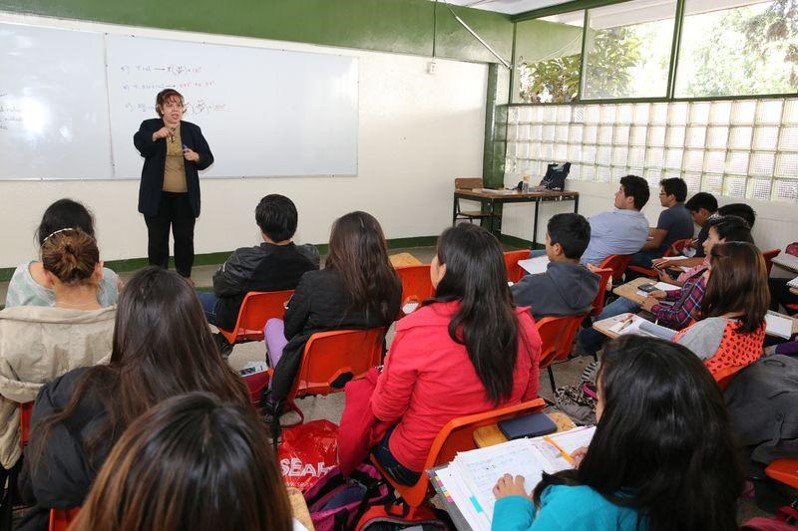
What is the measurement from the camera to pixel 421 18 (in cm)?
611

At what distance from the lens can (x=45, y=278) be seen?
1.99 metres

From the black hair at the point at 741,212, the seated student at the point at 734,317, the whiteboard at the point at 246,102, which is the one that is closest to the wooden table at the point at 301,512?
the seated student at the point at 734,317

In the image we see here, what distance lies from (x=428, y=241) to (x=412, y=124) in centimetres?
145

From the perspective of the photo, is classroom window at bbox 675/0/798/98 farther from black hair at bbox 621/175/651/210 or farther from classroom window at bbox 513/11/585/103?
black hair at bbox 621/175/651/210

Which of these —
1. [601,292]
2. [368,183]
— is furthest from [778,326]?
[368,183]

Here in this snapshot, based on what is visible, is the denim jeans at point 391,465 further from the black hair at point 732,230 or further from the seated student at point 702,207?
the seated student at point 702,207

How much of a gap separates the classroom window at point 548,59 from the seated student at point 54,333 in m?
5.64

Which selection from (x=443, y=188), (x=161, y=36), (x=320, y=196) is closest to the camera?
(x=161, y=36)

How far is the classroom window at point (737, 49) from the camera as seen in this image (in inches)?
174

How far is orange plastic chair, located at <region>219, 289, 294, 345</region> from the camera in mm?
2588

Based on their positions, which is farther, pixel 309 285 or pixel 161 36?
pixel 161 36

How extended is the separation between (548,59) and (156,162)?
184 inches

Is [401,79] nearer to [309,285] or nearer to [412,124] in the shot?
[412,124]

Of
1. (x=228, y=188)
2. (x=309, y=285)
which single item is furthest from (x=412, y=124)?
(x=309, y=285)
